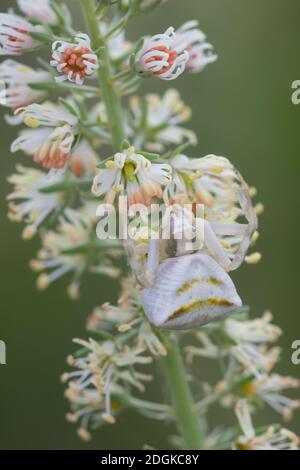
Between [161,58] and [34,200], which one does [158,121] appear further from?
[161,58]

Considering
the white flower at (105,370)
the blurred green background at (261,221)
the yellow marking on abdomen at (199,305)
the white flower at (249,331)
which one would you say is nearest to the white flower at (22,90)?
the white flower at (105,370)

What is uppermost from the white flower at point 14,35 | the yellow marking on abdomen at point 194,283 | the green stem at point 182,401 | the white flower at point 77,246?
the white flower at point 14,35

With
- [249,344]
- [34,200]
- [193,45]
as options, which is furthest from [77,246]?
[193,45]

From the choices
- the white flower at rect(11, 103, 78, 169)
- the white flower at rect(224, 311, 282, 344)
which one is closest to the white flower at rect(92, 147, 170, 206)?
the white flower at rect(11, 103, 78, 169)

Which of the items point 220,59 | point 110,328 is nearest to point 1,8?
point 220,59

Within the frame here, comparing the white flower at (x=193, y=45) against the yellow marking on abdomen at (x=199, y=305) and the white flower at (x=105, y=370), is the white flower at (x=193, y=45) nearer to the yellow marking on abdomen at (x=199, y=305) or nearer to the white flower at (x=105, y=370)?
the yellow marking on abdomen at (x=199, y=305)

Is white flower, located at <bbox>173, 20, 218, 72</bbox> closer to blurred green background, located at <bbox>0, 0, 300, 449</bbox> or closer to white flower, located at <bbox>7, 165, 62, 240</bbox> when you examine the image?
white flower, located at <bbox>7, 165, 62, 240</bbox>

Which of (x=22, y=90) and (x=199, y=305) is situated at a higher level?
(x=22, y=90)
